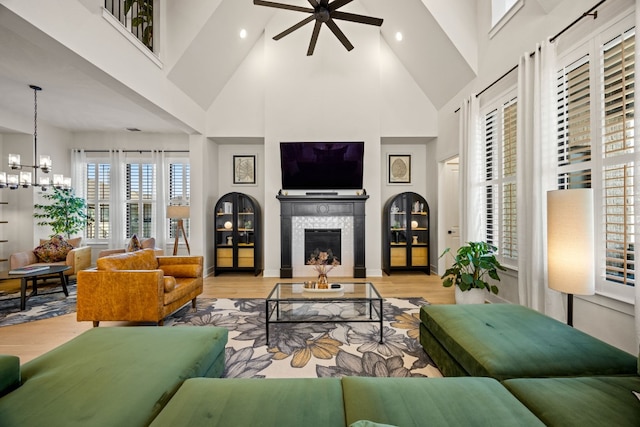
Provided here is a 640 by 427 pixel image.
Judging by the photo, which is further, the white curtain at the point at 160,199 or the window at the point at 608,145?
the white curtain at the point at 160,199

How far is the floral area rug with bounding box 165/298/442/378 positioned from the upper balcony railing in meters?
3.63

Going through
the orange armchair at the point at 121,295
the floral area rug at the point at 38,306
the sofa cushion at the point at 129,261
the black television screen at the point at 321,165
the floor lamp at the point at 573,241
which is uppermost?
the black television screen at the point at 321,165

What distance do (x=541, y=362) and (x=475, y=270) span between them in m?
2.20

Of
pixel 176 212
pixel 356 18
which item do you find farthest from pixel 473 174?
pixel 176 212

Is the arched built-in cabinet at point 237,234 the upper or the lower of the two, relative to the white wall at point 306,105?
lower

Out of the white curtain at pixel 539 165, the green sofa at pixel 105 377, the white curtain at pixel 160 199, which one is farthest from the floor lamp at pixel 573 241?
the white curtain at pixel 160 199

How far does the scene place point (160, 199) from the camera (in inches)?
261

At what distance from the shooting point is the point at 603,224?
2266 millimetres

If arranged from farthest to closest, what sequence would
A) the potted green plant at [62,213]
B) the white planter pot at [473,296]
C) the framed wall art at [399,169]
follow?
the framed wall art at [399,169] → the potted green plant at [62,213] → the white planter pot at [473,296]

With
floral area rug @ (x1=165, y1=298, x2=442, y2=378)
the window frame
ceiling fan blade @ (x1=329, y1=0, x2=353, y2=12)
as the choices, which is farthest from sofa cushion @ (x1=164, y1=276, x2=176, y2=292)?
the window frame

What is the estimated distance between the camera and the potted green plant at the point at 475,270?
11.2ft

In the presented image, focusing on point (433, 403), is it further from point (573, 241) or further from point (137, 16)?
point (137, 16)

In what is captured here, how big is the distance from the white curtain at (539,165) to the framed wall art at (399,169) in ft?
10.6

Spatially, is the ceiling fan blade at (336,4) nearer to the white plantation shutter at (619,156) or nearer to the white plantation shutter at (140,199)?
the white plantation shutter at (619,156)
